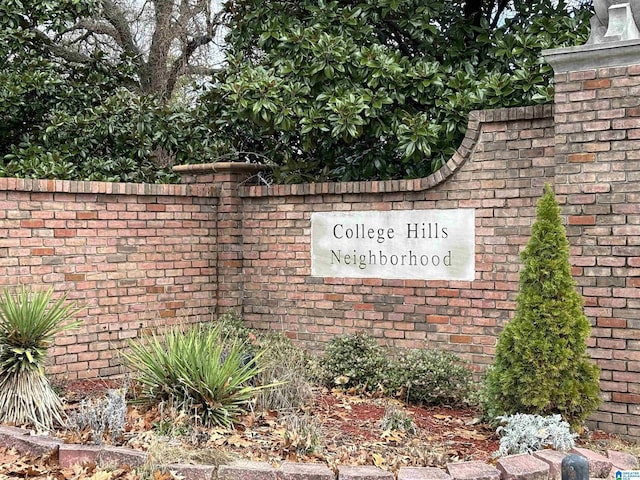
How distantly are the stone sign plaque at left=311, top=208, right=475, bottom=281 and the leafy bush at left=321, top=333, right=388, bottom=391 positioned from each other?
2.53 feet

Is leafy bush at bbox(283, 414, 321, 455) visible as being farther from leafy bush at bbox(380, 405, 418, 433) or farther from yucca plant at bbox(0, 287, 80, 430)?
yucca plant at bbox(0, 287, 80, 430)

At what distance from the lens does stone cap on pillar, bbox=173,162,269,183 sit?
27.3 feet

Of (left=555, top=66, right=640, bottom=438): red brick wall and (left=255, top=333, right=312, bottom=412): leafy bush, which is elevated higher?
(left=555, top=66, right=640, bottom=438): red brick wall

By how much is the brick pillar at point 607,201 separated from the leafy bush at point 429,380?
1118mm

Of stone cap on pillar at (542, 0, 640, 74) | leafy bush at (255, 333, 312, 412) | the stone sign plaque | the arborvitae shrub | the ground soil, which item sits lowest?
the ground soil

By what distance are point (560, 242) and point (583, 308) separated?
0.83m

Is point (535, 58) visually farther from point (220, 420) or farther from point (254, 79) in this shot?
point (220, 420)

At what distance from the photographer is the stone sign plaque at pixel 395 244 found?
23.0 ft

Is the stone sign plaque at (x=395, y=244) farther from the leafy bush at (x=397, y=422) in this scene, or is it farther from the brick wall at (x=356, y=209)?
the leafy bush at (x=397, y=422)

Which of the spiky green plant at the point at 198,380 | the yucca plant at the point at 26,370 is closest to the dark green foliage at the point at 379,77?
the spiky green plant at the point at 198,380

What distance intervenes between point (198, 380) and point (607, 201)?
10.7 ft

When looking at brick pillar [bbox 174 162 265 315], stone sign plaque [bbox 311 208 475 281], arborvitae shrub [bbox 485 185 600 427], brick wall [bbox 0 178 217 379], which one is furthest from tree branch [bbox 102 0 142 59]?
arborvitae shrub [bbox 485 185 600 427]

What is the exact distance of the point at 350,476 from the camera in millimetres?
4270

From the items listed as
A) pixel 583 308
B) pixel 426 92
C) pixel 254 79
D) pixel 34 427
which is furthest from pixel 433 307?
pixel 34 427
